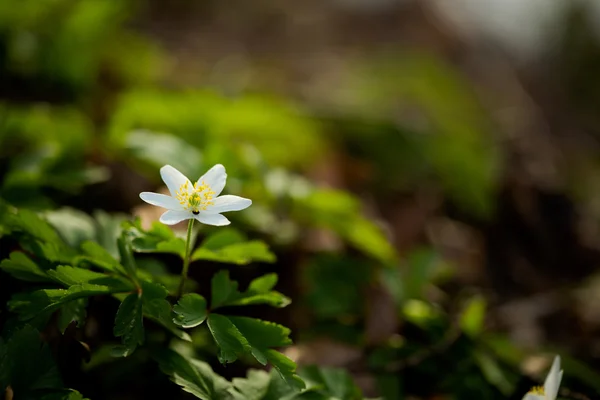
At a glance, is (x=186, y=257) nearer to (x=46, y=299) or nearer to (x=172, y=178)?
(x=172, y=178)

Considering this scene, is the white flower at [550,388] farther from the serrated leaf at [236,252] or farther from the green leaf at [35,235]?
the green leaf at [35,235]

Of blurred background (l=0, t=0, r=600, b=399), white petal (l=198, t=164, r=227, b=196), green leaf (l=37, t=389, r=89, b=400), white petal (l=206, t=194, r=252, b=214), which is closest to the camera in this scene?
green leaf (l=37, t=389, r=89, b=400)

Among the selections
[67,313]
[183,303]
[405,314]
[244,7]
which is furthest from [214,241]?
[244,7]

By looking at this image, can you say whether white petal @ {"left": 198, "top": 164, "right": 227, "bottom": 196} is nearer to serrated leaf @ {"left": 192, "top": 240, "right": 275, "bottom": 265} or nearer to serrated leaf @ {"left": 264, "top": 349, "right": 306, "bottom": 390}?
serrated leaf @ {"left": 192, "top": 240, "right": 275, "bottom": 265}

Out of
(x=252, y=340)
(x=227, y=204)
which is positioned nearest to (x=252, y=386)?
(x=252, y=340)

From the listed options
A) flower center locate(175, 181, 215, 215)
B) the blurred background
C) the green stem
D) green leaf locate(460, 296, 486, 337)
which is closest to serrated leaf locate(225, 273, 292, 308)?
the green stem

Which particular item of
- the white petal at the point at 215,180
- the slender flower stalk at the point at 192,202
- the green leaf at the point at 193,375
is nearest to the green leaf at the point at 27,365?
the green leaf at the point at 193,375

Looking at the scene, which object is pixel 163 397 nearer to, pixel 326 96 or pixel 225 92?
pixel 225 92
